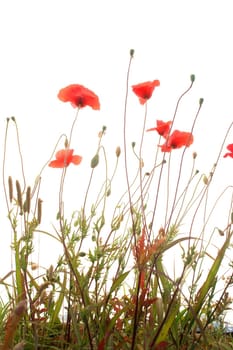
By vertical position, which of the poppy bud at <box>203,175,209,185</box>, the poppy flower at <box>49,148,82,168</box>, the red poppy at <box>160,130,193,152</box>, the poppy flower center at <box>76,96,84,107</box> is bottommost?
the poppy bud at <box>203,175,209,185</box>

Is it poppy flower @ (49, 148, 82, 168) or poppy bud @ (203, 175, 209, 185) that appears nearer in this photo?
poppy flower @ (49, 148, 82, 168)

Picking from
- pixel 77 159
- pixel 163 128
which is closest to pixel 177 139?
pixel 163 128

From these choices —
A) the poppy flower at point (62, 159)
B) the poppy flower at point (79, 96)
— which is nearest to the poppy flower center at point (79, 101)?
the poppy flower at point (79, 96)

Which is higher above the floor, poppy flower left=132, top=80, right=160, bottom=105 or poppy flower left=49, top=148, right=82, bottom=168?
poppy flower left=132, top=80, right=160, bottom=105

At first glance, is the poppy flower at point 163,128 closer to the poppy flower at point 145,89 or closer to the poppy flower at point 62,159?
the poppy flower at point 145,89

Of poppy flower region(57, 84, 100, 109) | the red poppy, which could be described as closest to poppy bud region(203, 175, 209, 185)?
the red poppy

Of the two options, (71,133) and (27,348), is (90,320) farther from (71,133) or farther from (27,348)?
(71,133)

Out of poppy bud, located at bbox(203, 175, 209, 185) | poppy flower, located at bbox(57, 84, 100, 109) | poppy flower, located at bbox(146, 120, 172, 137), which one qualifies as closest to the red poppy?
poppy flower, located at bbox(146, 120, 172, 137)

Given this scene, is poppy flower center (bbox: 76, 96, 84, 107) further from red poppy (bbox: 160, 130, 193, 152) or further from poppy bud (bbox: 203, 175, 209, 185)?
poppy bud (bbox: 203, 175, 209, 185)
